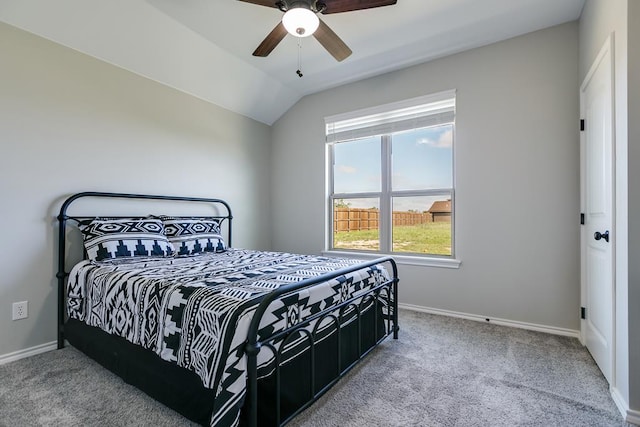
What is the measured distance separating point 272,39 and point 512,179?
2.34 m

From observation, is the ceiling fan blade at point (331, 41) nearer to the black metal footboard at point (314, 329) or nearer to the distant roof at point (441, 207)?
the black metal footboard at point (314, 329)

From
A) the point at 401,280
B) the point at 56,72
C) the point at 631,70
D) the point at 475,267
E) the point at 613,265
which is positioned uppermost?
the point at 56,72

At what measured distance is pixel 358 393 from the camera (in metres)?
1.75

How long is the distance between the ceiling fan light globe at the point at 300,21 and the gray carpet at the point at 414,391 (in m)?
2.21

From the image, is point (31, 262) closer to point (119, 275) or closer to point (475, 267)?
point (119, 275)

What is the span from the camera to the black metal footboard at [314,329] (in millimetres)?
1240

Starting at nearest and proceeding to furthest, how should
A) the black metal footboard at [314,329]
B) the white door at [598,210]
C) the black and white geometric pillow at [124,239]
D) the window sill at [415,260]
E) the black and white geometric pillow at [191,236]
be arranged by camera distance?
the black metal footboard at [314,329] → the white door at [598,210] → the black and white geometric pillow at [124,239] → the black and white geometric pillow at [191,236] → the window sill at [415,260]

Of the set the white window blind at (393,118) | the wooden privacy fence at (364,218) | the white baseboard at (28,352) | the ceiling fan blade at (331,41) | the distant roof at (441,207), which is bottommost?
the white baseboard at (28,352)

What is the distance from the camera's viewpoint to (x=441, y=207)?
3.26 metres

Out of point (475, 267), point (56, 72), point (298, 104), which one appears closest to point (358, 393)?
point (475, 267)

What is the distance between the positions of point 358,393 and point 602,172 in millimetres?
2050

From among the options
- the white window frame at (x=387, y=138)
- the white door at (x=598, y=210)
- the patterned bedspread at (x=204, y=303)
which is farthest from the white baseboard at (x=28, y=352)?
the white door at (x=598, y=210)

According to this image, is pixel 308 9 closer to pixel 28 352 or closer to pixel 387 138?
pixel 387 138

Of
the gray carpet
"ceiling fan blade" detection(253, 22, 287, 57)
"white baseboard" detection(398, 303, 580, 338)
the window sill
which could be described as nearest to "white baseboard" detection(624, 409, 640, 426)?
the gray carpet
